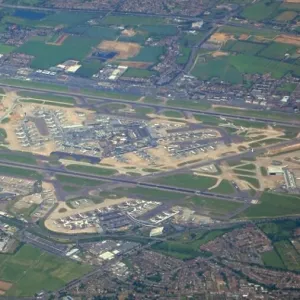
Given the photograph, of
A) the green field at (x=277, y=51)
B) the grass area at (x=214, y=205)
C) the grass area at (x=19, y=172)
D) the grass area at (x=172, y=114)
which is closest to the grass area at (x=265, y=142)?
the grass area at (x=172, y=114)

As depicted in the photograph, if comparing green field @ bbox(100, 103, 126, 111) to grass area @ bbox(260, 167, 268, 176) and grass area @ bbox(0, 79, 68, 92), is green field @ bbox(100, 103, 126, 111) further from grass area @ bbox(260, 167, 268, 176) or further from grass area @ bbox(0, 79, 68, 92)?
grass area @ bbox(260, 167, 268, 176)

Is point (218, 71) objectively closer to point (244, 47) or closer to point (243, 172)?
point (244, 47)

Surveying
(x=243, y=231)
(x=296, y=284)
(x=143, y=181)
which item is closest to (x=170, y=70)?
(x=143, y=181)

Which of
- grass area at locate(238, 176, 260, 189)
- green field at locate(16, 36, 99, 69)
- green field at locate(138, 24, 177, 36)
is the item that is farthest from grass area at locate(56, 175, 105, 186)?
green field at locate(138, 24, 177, 36)

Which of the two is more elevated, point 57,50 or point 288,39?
point 57,50

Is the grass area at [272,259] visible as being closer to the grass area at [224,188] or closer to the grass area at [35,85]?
the grass area at [224,188]

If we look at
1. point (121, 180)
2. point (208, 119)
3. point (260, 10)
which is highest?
point (121, 180)

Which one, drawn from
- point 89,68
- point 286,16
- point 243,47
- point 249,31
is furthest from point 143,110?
point 286,16
